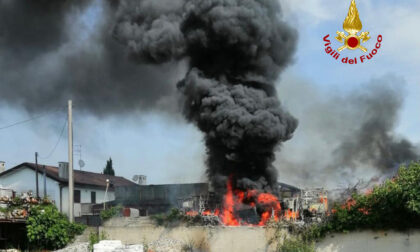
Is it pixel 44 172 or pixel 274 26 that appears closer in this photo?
pixel 274 26

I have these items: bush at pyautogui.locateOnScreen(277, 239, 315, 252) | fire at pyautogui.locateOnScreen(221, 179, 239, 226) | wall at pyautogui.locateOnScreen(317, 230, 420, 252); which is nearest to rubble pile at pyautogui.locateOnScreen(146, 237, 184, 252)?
fire at pyautogui.locateOnScreen(221, 179, 239, 226)

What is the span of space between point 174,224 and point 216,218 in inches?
72.7

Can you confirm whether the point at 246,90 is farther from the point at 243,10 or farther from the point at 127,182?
the point at 127,182

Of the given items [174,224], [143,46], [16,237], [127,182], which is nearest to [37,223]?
[16,237]

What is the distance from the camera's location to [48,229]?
75.5ft

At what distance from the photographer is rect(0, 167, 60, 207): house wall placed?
120 ft

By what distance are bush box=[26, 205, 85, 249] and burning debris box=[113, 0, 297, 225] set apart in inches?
278

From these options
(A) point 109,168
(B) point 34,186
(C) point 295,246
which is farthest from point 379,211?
(A) point 109,168

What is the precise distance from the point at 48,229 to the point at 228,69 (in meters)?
11.8

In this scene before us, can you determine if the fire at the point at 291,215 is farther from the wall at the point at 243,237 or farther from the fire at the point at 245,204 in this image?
the fire at the point at 245,204

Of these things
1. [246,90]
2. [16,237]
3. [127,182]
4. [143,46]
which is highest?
[143,46]

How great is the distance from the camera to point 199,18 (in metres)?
26.7

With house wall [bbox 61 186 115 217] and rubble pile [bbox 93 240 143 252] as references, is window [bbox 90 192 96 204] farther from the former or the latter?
rubble pile [bbox 93 240 143 252]

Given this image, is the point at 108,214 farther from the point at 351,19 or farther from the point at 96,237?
the point at 351,19
